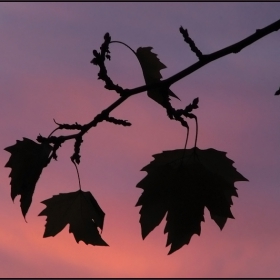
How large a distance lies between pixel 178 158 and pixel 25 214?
79 cm

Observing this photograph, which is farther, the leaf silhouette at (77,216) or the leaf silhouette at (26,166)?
the leaf silhouette at (77,216)

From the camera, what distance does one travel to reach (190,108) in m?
2.13

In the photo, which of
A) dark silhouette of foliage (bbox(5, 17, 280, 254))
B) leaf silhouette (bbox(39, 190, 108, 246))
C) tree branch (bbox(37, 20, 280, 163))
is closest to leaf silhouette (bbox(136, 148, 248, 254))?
dark silhouette of foliage (bbox(5, 17, 280, 254))

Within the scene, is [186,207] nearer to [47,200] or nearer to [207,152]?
[207,152]

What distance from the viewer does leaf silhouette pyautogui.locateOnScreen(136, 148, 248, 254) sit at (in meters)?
2.15

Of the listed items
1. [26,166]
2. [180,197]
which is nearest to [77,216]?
[26,166]

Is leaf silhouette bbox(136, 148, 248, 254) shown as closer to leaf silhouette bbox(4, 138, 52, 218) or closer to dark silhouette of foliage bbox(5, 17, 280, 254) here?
dark silhouette of foliage bbox(5, 17, 280, 254)

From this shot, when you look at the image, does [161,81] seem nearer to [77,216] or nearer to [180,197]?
[180,197]

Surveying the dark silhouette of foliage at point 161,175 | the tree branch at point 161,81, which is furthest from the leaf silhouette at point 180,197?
the tree branch at point 161,81

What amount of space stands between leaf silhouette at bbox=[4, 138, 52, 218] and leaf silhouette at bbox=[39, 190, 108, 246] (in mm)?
429

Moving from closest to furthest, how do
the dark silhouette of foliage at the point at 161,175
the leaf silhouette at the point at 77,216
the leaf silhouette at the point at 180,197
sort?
1. the dark silhouette of foliage at the point at 161,175
2. the leaf silhouette at the point at 180,197
3. the leaf silhouette at the point at 77,216

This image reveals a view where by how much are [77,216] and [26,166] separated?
507mm

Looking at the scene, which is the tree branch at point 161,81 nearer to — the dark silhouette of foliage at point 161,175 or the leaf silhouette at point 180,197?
the dark silhouette of foliage at point 161,175

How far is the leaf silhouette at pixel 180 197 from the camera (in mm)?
2150
